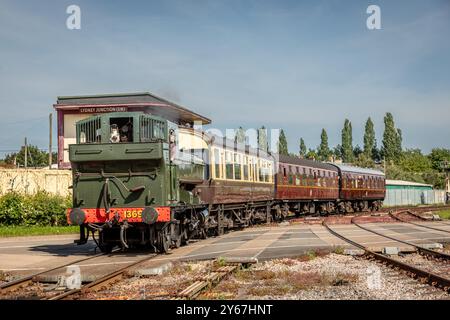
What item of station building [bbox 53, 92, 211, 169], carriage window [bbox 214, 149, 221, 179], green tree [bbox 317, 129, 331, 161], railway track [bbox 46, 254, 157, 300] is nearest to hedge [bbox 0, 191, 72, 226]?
station building [bbox 53, 92, 211, 169]

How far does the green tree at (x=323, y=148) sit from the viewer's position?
111312 millimetres

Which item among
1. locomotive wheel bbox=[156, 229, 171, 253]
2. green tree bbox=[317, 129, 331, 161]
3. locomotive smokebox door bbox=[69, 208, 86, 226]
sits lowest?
locomotive wheel bbox=[156, 229, 171, 253]

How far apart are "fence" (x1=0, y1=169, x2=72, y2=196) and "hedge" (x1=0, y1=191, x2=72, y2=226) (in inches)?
81.3

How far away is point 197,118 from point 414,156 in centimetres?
8094

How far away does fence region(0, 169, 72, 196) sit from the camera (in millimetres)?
29297

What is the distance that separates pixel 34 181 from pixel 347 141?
86.5 m

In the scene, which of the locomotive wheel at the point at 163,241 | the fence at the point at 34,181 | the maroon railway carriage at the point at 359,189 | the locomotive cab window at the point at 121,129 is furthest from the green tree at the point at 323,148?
the locomotive cab window at the point at 121,129

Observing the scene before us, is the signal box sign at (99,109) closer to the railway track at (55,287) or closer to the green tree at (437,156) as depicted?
the railway track at (55,287)

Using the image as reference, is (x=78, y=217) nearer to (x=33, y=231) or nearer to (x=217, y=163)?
(x=217, y=163)

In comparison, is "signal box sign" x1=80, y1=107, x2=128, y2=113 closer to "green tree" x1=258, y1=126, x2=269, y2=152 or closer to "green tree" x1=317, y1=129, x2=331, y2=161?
"green tree" x1=258, y1=126, x2=269, y2=152

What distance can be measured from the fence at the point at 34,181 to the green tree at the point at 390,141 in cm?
8352

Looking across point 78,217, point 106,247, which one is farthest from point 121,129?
point 106,247
